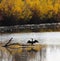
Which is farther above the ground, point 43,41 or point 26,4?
point 26,4

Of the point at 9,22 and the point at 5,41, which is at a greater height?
the point at 9,22

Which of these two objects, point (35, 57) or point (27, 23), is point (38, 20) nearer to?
point (27, 23)

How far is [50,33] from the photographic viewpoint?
782 cm

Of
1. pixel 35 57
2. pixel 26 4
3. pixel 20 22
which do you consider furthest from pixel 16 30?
pixel 35 57

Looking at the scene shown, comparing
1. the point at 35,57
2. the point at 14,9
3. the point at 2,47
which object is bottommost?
the point at 2,47

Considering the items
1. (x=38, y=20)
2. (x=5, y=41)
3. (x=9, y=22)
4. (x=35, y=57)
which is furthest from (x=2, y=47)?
(x=35, y=57)

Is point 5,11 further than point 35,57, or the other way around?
point 5,11

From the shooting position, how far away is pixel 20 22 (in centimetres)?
785

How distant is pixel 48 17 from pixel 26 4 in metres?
0.74

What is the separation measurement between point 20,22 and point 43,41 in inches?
32.8

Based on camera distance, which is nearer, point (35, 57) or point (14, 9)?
→ point (35, 57)

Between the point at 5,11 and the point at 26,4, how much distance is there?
63 centimetres

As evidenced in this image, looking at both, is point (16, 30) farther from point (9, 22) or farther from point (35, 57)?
point (35, 57)

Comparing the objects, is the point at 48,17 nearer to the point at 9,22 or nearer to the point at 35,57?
the point at 9,22
